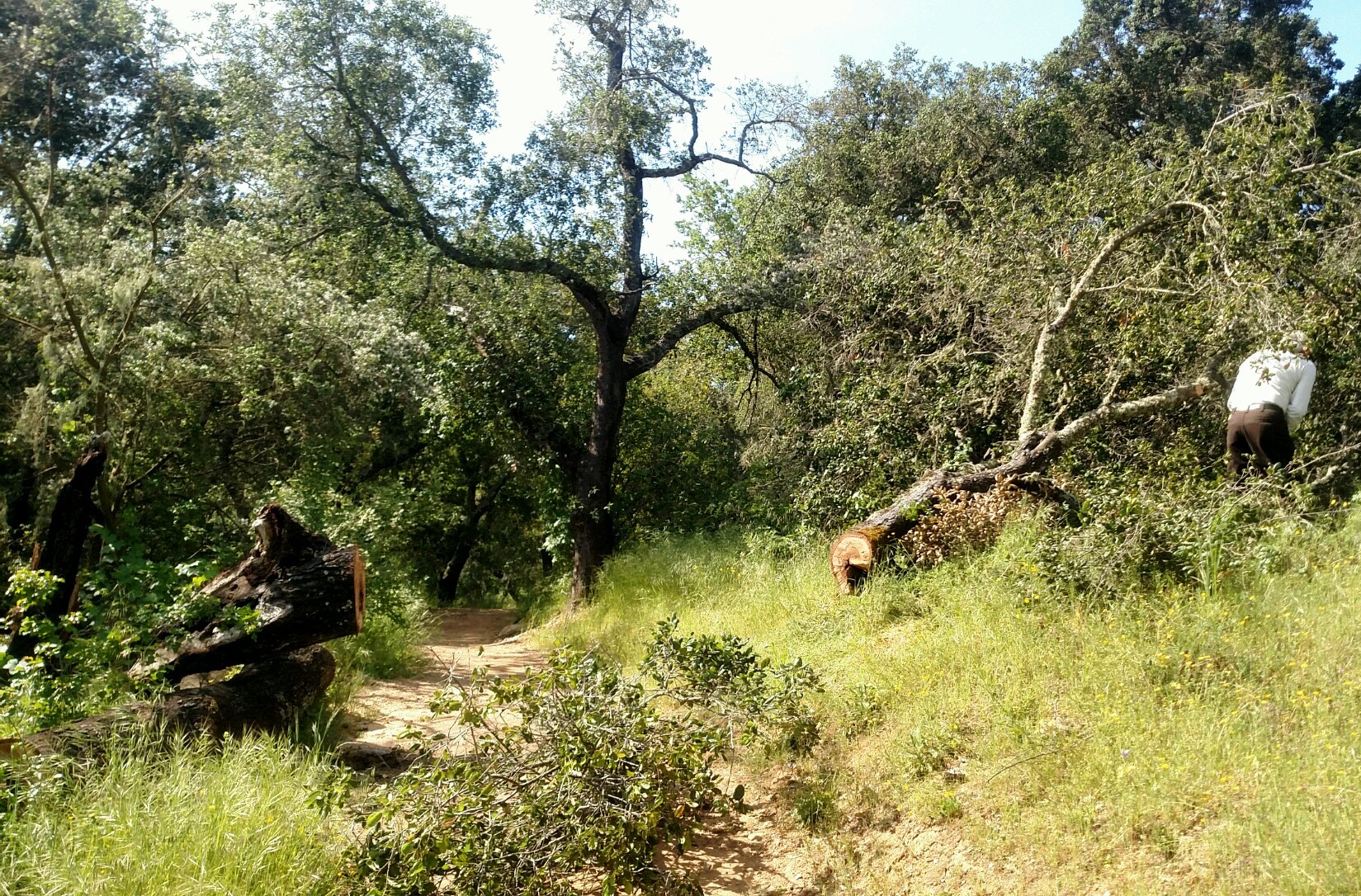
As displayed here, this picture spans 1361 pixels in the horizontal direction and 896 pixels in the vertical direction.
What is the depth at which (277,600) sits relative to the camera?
230 inches

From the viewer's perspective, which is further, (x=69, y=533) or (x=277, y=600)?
(x=69, y=533)

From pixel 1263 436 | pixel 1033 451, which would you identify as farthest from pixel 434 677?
pixel 1263 436

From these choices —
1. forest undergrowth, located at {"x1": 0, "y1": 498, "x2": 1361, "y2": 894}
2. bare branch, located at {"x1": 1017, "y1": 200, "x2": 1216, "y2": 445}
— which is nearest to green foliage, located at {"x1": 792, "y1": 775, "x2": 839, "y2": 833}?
forest undergrowth, located at {"x1": 0, "y1": 498, "x2": 1361, "y2": 894}

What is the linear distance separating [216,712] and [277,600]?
79 cm

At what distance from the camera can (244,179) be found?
1173 cm

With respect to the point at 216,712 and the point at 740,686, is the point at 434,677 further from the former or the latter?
the point at 740,686

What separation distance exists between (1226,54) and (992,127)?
27.6 feet

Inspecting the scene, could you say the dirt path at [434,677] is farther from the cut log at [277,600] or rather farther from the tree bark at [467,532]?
the tree bark at [467,532]

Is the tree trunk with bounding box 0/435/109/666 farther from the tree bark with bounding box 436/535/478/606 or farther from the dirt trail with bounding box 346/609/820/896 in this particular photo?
the tree bark with bounding box 436/535/478/606

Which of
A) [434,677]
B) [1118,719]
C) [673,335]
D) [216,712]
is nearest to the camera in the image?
[1118,719]

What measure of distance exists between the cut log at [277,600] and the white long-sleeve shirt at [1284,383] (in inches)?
261

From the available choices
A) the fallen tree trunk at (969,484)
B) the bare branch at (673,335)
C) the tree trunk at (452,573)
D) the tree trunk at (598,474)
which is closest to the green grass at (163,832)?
the fallen tree trunk at (969,484)

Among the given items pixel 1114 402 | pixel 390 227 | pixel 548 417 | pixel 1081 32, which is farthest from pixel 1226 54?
pixel 390 227

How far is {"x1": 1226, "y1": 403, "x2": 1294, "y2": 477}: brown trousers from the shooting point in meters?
6.37
